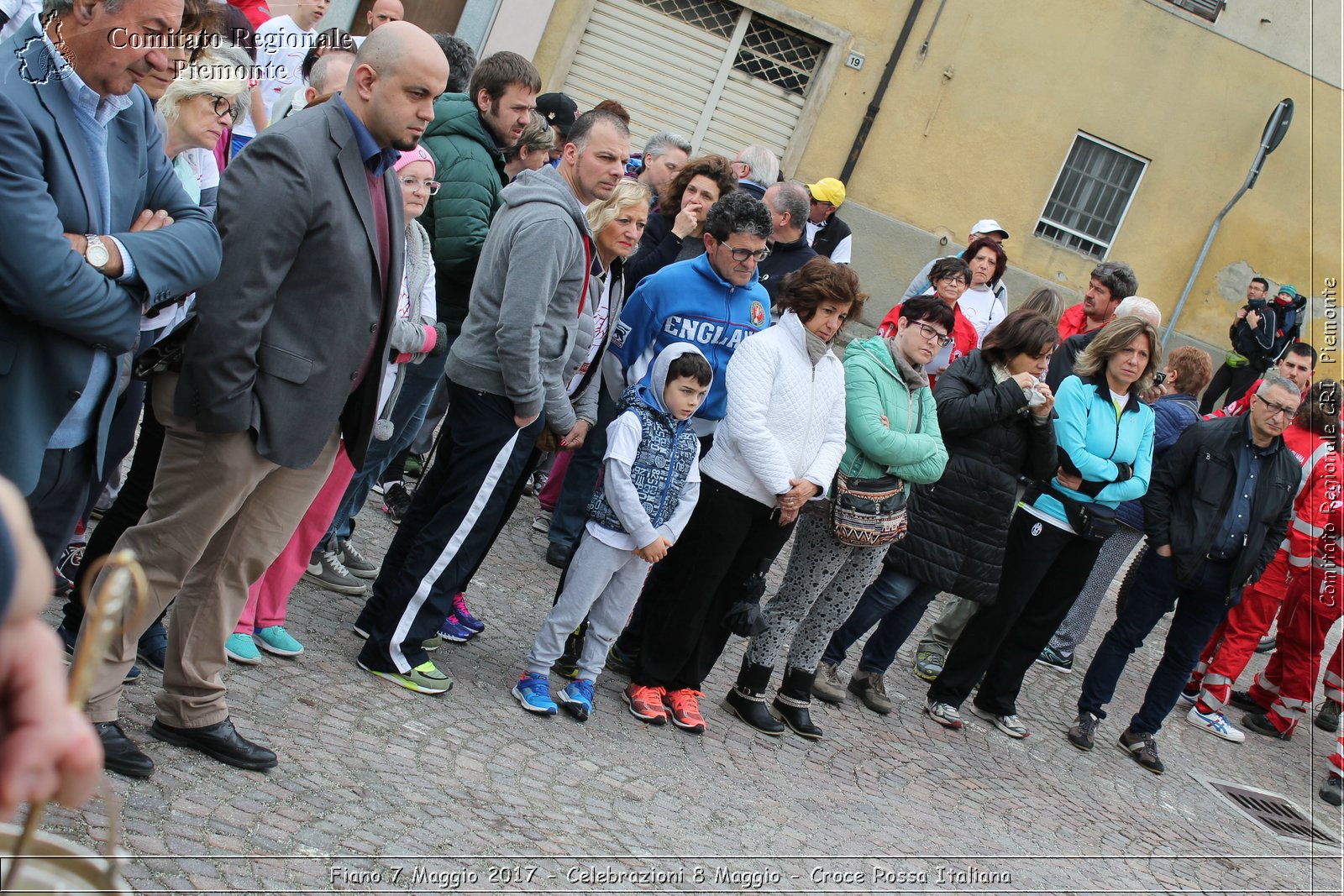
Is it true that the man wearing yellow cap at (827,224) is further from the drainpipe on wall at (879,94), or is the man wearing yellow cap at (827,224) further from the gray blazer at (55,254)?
the gray blazer at (55,254)

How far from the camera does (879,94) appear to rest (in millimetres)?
16188

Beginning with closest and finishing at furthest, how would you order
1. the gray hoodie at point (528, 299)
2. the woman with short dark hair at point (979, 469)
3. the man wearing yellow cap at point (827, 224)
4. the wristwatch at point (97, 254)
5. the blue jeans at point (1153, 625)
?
the wristwatch at point (97, 254) → the gray hoodie at point (528, 299) → the woman with short dark hair at point (979, 469) → the blue jeans at point (1153, 625) → the man wearing yellow cap at point (827, 224)

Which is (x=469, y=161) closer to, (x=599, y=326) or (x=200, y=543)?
(x=599, y=326)

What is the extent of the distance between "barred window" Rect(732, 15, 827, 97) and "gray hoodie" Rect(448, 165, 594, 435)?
11.4 meters

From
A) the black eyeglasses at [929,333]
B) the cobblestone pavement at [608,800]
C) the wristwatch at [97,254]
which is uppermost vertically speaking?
the black eyeglasses at [929,333]

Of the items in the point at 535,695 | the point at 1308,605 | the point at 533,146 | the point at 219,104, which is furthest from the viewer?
the point at 1308,605

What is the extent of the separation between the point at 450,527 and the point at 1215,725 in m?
6.30

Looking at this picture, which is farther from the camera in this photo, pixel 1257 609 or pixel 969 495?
pixel 1257 609

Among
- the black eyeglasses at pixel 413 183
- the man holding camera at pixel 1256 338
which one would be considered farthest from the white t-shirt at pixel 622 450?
the man holding camera at pixel 1256 338

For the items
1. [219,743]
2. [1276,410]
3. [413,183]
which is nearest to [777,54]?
[1276,410]

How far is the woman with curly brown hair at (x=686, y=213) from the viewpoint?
7.27 m

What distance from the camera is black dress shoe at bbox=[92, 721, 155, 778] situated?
3.76 m

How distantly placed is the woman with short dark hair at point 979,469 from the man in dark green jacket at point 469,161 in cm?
256

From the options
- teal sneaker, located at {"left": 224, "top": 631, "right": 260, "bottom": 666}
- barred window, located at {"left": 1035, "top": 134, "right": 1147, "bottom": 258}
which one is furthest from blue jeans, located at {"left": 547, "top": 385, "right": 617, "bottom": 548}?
barred window, located at {"left": 1035, "top": 134, "right": 1147, "bottom": 258}
